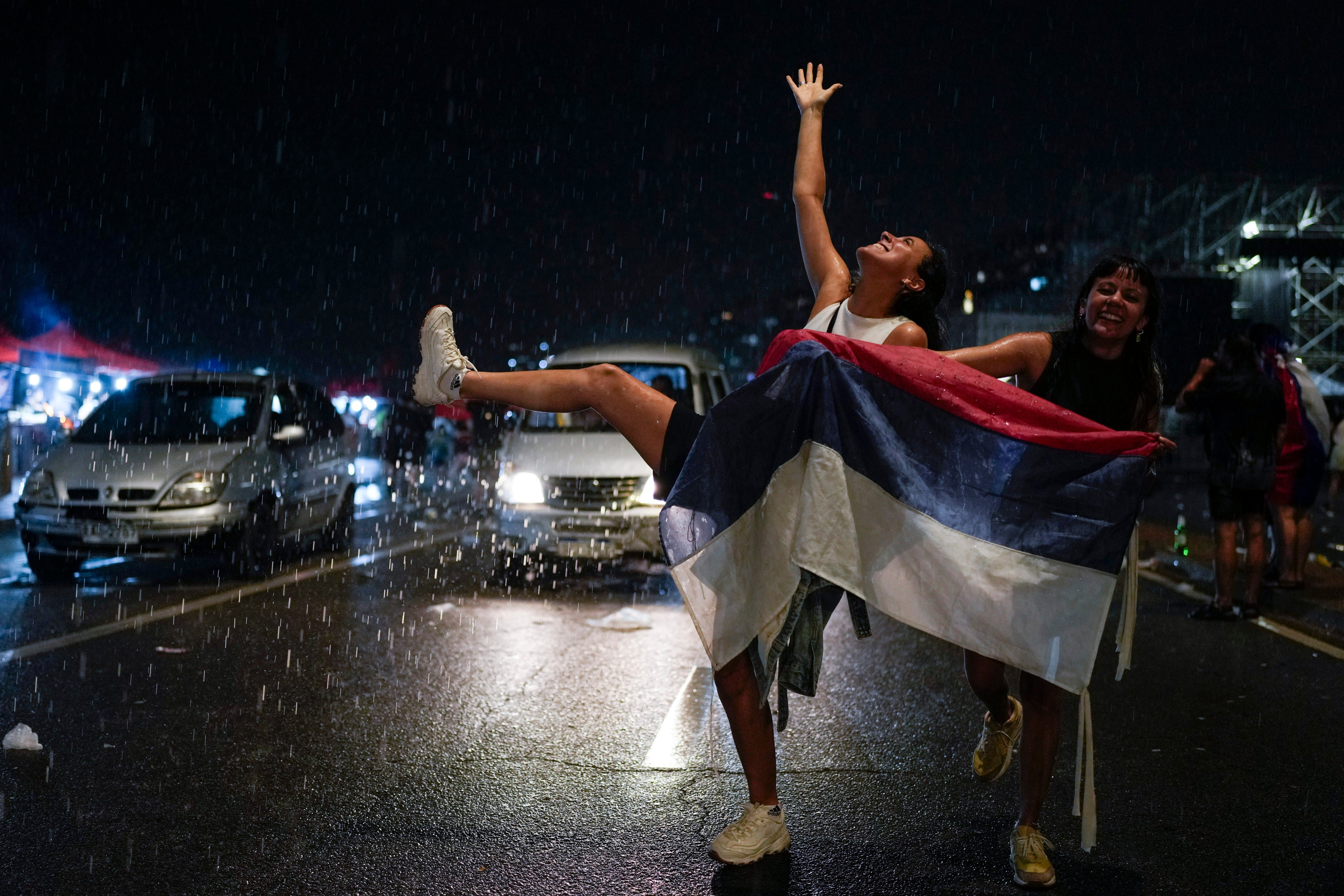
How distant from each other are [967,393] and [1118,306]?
62 centimetres

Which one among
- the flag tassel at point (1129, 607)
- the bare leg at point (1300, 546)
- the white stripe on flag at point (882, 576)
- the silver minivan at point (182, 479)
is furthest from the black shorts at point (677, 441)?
the bare leg at point (1300, 546)

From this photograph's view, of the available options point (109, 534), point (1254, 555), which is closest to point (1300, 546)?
point (1254, 555)

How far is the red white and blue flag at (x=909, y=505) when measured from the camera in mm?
3252

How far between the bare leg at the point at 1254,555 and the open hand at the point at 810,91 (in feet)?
17.5

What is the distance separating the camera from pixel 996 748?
3928 mm

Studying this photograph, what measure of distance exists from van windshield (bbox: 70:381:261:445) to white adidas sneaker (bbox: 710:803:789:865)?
25.4 ft

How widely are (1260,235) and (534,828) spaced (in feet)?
116

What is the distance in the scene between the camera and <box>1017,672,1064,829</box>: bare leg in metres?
3.40

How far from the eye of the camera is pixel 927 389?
11.0 feet

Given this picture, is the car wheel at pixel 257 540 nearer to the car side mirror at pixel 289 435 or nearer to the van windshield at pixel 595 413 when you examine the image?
the car side mirror at pixel 289 435

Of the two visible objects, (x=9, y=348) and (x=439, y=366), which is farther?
(x=9, y=348)

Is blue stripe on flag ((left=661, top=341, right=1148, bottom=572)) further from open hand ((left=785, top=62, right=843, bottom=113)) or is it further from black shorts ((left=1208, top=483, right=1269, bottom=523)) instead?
black shorts ((left=1208, top=483, right=1269, bottom=523))

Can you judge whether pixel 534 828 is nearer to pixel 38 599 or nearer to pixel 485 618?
pixel 485 618

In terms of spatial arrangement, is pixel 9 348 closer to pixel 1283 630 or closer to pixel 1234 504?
pixel 1234 504
